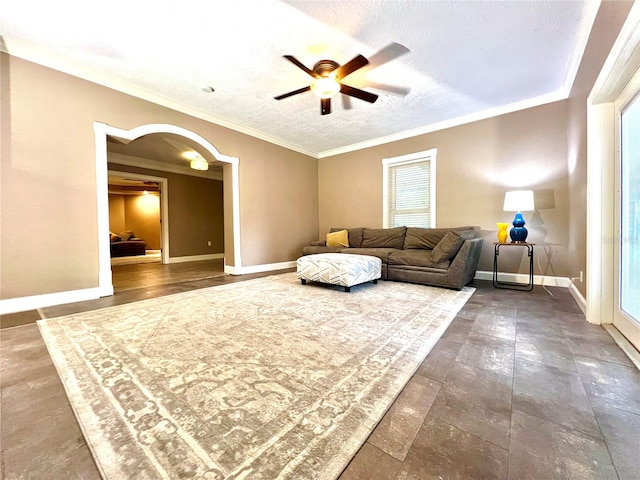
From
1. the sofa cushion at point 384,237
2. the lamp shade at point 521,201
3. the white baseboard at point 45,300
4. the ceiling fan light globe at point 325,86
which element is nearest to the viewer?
the white baseboard at point 45,300

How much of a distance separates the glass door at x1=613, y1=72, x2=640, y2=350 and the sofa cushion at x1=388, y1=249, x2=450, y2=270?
5.18 feet

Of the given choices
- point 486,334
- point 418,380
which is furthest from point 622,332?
point 418,380

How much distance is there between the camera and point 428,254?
369 cm

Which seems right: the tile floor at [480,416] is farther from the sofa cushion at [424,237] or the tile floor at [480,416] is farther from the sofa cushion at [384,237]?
the sofa cushion at [384,237]

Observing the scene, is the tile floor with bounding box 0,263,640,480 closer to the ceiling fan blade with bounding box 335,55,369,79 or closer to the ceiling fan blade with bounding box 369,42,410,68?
the ceiling fan blade with bounding box 335,55,369,79

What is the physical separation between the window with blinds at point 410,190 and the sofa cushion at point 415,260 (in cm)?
112

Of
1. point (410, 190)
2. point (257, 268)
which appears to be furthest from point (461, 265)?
point (257, 268)

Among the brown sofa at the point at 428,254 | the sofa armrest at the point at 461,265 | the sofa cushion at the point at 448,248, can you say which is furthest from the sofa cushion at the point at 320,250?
the sofa armrest at the point at 461,265

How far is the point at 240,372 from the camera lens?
1.40 metres

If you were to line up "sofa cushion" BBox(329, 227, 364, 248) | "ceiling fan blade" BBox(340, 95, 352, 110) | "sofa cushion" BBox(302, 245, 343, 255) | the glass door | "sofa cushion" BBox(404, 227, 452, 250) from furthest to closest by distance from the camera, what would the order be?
"sofa cushion" BBox(329, 227, 364, 248) → "sofa cushion" BBox(302, 245, 343, 255) → "sofa cushion" BBox(404, 227, 452, 250) → "ceiling fan blade" BBox(340, 95, 352, 110) → the glass door

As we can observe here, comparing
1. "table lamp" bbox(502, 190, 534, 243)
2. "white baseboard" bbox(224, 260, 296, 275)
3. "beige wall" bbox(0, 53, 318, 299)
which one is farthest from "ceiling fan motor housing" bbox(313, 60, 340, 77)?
"white baseboard" bbox(224, 260, 296, 275)

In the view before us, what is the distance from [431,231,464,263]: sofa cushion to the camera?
3240mm

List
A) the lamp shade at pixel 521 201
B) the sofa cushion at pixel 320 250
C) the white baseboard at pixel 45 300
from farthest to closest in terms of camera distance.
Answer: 1. the sofa cushion at pixel 320 250
2. the lamp shade at pixel 521 201
3. the white baseboard at pixel 45 300

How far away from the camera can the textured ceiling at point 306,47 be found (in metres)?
2.12
